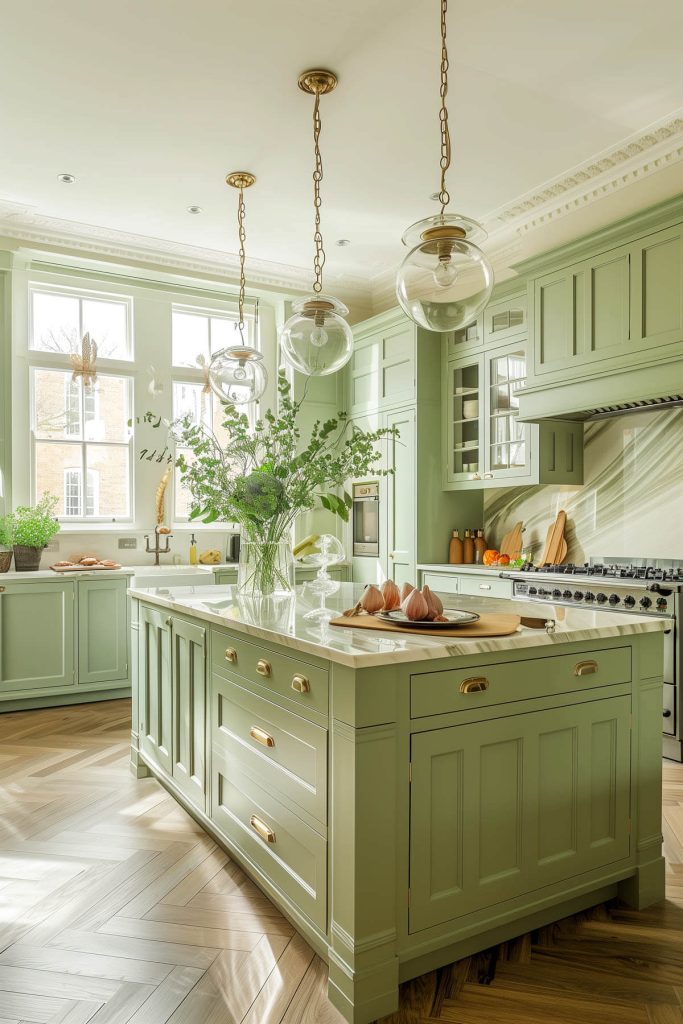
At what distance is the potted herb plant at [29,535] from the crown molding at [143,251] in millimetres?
1908

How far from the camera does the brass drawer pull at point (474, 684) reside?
182 centimetres

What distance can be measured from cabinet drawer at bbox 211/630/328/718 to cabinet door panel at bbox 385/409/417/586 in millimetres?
3065

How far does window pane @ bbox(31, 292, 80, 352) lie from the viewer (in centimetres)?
538

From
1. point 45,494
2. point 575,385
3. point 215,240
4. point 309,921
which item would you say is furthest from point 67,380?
point 309,921

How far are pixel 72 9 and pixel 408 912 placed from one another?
345cm

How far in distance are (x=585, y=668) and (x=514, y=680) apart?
0.91ft

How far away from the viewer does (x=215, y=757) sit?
8.13 ft

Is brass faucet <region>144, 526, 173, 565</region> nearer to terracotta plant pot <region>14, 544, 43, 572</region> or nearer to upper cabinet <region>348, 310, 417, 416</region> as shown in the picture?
terracotta plant pot <region>14, 544, 43, 572</region>

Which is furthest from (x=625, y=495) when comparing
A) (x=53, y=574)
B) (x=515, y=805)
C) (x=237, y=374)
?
(x=53, y=574)

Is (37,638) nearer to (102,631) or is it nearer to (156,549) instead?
(102,631)

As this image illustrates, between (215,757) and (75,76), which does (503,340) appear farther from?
(215,757)

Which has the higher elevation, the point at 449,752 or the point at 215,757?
the point at 449,752

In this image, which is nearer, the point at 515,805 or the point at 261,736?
the point at 515,805

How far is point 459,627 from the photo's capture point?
79.0 inches
